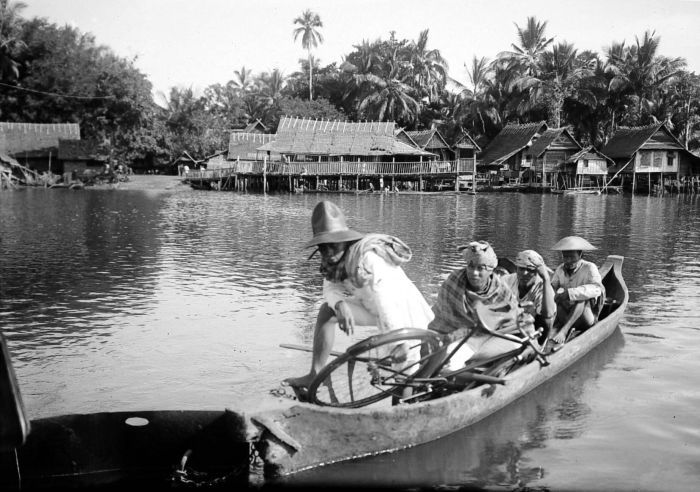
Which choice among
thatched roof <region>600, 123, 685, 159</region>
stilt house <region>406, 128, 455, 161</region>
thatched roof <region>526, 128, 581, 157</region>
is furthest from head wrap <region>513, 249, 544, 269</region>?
thatched roof <region>600, 123, 685, 159</region>

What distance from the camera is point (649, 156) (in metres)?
41.5

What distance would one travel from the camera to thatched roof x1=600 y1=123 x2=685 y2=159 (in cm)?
4047

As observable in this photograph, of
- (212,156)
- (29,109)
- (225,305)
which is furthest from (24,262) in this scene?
(29,109)

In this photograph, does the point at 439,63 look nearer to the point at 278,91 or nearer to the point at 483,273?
the point at 278,91

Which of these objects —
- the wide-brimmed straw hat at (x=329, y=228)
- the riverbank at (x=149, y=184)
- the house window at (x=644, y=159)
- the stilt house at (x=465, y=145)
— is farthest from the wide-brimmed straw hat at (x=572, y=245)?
the riverbank at (x=149, y=184)

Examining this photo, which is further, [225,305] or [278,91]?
[278,91]

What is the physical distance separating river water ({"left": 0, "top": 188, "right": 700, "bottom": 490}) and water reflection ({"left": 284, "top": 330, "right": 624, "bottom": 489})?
0.01m

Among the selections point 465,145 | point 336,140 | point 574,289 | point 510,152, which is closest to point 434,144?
point 465,145

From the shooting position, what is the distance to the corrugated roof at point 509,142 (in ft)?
145

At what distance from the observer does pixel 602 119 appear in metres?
49.4

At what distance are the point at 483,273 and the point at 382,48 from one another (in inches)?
2029

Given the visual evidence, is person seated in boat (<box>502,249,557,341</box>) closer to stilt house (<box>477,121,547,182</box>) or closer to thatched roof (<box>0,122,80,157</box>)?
→ stilt house (<box>477,121,547,182</box>)

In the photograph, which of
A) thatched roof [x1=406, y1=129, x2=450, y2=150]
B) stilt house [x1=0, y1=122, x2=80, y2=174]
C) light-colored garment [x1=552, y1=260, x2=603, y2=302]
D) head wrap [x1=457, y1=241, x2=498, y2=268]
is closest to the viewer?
head wrap [x1=457, y1=241, x2=498, y2=268]

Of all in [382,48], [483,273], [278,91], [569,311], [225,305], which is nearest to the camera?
[483,273]
